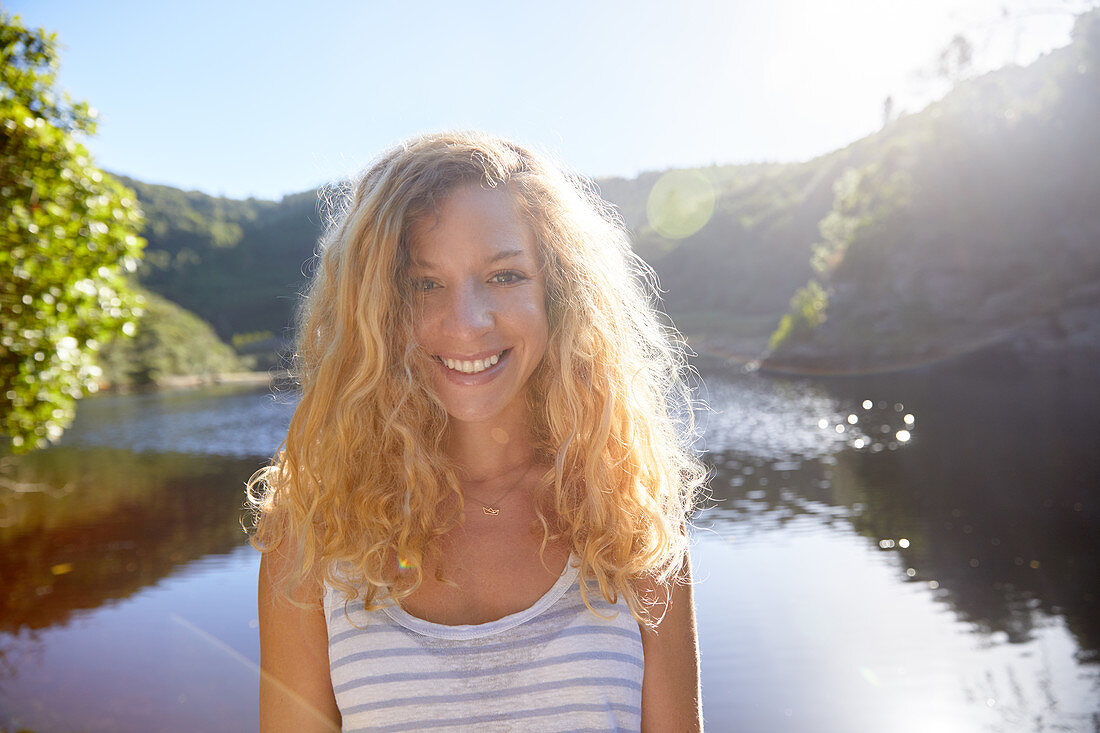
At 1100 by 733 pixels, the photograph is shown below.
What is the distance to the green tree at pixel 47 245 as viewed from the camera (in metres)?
4.91

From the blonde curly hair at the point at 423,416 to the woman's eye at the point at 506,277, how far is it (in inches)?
4.1

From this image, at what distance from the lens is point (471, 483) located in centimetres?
198

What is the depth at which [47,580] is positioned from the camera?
30.7ft

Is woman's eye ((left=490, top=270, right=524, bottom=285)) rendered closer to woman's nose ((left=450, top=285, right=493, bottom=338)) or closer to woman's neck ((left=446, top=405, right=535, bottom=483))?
woman's nose ((left=450, top=285, right=493, bottom=338))

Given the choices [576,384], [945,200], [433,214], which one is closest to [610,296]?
[576,384]

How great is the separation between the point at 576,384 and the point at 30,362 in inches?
193

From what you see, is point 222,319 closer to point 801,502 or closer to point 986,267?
point 986,267

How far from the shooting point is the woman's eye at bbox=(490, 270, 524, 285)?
1.81 meters

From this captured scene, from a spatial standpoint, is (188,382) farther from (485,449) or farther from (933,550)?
(485,449)

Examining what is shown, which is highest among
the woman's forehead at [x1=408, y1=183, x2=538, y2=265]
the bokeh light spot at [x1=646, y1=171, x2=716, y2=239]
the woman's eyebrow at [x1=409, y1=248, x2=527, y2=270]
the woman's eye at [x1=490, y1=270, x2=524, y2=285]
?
the bokeh light spot at [x1=646, y1=171, x2=716, y2=239]

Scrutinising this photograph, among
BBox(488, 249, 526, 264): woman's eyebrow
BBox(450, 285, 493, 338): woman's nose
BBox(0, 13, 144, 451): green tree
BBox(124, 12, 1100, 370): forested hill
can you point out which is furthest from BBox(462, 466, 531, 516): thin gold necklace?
BBox(124, 12, 1100, 370): forested hill

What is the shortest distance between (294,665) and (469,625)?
0.39m

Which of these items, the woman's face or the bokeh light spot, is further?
the bokeh light spot

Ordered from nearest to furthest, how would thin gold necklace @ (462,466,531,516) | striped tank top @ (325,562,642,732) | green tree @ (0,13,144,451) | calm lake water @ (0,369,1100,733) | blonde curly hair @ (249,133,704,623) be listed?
striped tank top @ (325,562,642,732) → blonde curly hair @ (249,133,704,623) → thin gold necklace @ (462,466,531,516) → green tree @ (0,13,144,451) → calm lake water @ (0,369,1100,733)
